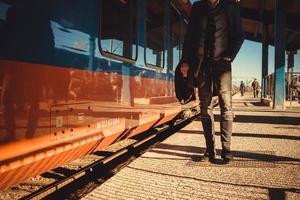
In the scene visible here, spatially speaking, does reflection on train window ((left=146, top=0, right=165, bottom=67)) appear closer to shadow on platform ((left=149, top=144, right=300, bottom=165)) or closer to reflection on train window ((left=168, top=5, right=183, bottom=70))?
reflection on train window ((left=168, top=5, right=183, bottom=70))

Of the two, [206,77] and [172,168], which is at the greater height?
[206,77]

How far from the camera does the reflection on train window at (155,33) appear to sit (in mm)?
5607

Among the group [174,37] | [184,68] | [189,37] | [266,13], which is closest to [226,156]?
[184,68]

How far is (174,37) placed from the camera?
756 cm

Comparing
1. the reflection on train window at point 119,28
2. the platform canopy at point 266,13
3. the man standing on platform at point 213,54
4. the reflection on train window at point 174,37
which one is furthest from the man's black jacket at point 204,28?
the platform canopy at point 266,13

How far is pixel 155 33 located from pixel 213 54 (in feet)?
8.25

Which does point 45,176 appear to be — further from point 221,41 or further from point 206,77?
point 221,41

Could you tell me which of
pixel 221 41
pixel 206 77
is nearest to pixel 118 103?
pixel 206 77

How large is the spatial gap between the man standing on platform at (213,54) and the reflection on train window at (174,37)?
11.2ft

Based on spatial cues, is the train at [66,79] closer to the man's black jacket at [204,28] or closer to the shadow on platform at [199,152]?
the shadow on platform at [199,152]

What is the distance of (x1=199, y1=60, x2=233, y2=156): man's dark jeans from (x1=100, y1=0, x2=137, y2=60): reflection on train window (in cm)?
112

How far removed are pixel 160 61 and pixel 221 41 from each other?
2809mm

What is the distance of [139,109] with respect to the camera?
5.07 meters

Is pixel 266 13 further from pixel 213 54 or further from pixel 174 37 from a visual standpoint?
pixel 213 54
